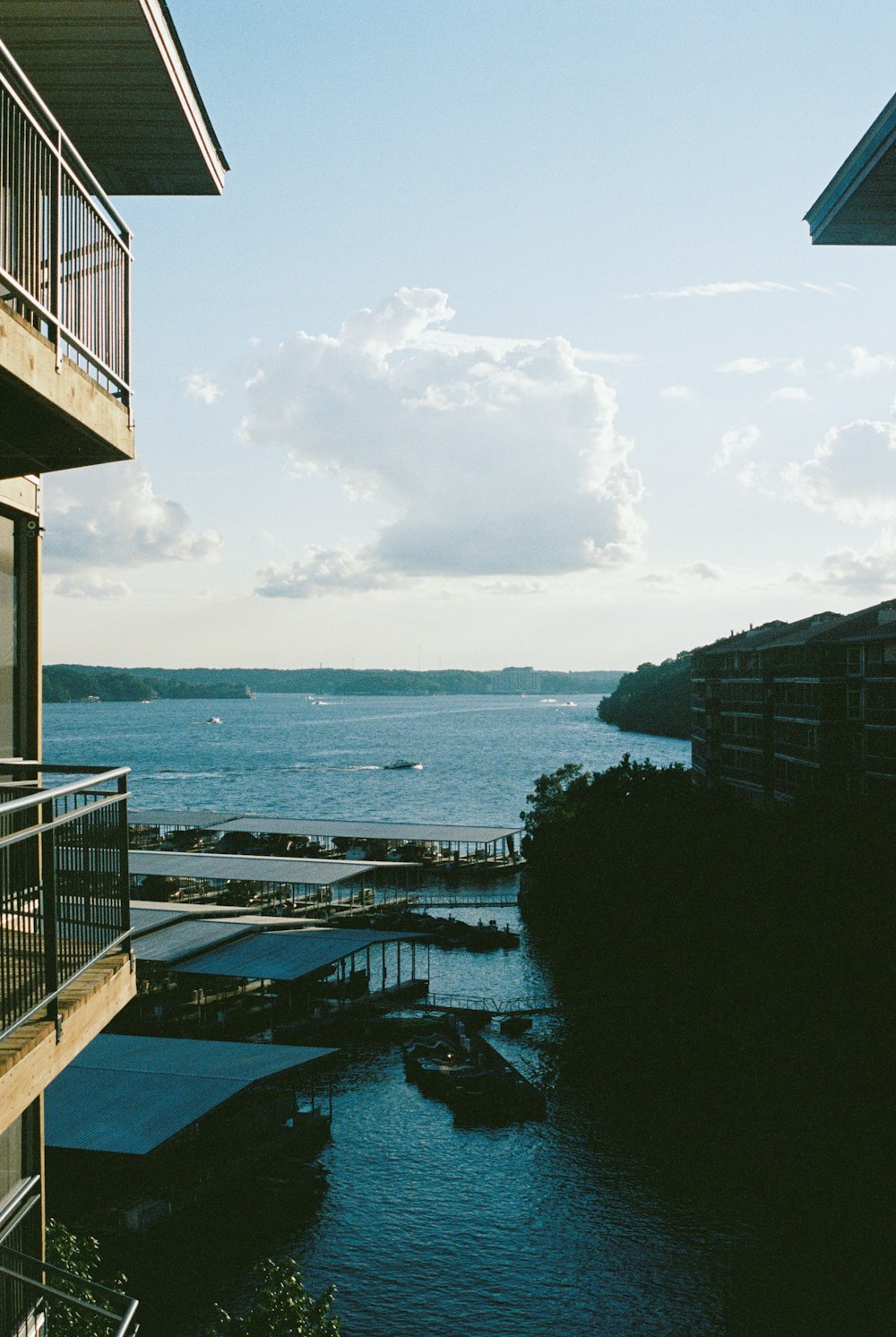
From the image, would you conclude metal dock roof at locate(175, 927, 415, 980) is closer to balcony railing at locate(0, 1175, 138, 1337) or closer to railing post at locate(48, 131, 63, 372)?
balcony railing at locate(0, 1175, 138, 1337)

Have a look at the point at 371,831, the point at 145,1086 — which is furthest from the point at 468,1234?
the point at 371,831

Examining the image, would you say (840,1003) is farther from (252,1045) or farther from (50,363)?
(50,363)

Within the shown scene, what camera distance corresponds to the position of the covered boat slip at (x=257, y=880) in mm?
53969

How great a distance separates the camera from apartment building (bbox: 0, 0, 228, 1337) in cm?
507

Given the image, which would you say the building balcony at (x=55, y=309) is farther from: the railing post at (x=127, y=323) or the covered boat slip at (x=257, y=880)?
the covered boat slip at (x=257, y=880)

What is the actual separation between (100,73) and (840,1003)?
29.7 m

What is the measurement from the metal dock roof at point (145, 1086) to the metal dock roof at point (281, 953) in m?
6.75

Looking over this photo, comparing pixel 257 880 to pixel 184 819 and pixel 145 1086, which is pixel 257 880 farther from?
pixel 184 819

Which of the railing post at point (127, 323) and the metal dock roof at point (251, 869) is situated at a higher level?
the railing post at point (127, 323)

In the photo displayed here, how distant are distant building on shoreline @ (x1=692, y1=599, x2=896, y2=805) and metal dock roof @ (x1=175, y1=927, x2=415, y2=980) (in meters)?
16.7

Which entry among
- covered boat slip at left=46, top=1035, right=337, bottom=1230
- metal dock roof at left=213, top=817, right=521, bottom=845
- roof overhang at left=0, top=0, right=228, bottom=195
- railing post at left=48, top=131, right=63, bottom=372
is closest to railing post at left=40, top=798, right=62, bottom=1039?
railing post at left=48, top=131, right=63, bottom=372

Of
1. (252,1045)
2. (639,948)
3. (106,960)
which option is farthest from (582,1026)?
(106,960)

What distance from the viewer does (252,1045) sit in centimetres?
2988

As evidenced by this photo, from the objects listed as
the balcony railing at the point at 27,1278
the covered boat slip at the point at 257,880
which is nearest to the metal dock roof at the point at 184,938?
the covered boat slip at the point at 257,880
